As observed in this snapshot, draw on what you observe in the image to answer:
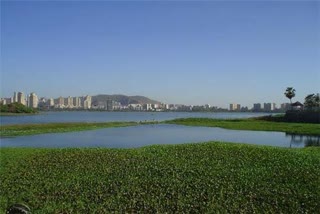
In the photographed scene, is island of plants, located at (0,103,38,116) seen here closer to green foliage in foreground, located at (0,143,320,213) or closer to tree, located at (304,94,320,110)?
tree, located at (304,94,320,110)

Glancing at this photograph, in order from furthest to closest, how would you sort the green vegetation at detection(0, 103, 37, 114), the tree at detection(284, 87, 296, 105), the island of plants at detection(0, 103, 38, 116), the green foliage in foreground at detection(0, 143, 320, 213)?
the green vegetation at detection(0, 103, 37, 114) → the island of plants at detection(0, 103, 38, 116) → the tree at detection(284, 87, 296, 105) → the green foliage in foreground at detection(0, 143, 320, 213)

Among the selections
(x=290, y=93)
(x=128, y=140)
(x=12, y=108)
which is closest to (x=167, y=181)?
(x=128, y=140)

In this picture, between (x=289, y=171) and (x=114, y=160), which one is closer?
(x=289, y=171)

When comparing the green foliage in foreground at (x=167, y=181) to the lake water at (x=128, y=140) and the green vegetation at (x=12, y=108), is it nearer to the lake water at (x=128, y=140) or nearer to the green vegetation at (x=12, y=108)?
the lake water at (x=128, y=140)

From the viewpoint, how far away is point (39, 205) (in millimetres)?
14602

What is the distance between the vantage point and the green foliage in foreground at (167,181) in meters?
14.5

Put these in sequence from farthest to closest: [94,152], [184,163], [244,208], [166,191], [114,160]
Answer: [94,152], [114,160], [184,163], [166,191], [244,208]

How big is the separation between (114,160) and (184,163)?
12.7 ft

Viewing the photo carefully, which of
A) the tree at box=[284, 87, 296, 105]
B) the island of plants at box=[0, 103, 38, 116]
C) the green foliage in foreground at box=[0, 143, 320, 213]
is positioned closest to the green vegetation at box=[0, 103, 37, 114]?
the island of plants at box=[0, 103, 38, 116]

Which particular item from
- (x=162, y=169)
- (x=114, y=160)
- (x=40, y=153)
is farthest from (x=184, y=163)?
(x=40, y=153)

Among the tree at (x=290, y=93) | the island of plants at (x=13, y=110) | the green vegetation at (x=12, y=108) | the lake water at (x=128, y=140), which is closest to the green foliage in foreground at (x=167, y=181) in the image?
the lake water at (x=128, y=140)

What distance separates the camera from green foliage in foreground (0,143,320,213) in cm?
1445

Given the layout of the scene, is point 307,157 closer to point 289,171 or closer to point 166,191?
point 289,171

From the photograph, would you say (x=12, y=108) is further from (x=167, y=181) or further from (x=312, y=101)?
(x=167, y=181)
